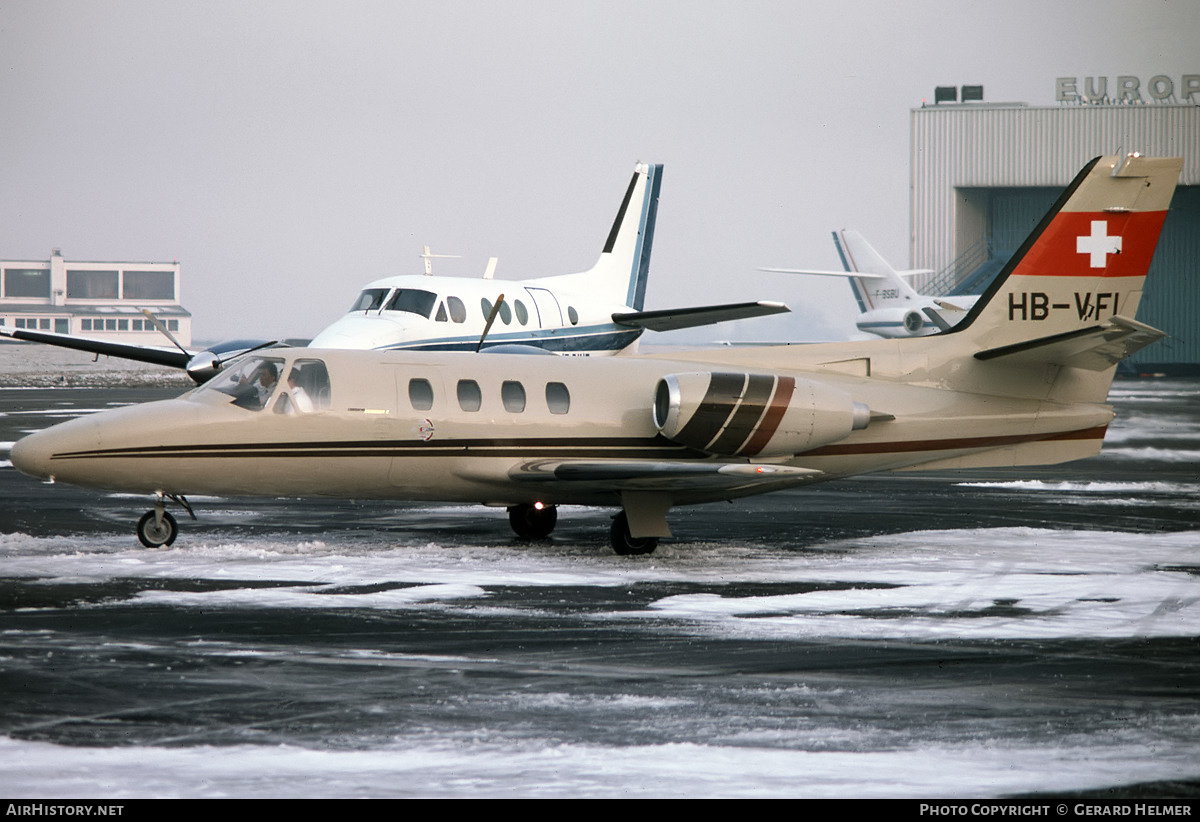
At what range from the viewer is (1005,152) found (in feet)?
224

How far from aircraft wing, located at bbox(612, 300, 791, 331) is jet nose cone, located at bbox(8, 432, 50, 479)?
43.6ft

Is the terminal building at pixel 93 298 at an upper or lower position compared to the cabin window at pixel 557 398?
upper

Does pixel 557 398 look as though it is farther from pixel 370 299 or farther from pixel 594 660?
pixel 370 299

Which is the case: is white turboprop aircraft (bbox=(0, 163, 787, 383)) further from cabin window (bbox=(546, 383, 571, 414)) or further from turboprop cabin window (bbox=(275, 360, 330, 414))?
turboprop cabin window (bbox=(275, 360, 330, 414))

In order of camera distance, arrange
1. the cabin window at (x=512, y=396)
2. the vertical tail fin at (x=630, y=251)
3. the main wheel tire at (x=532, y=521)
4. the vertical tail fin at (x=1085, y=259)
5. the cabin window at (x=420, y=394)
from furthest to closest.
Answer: the vertical tail fin at (x=630, y=251) → the vertical tail fin at (x=1085, y=259) → the main wheel tire at (x=532, y=521) → the cabin window at (x=512, y=396) → the cabin window at (x=420, y=394)

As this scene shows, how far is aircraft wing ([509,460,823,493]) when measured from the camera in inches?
568

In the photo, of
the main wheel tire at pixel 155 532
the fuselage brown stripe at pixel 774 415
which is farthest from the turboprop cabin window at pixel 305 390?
the fuselage brown stripe at pixel 774 415

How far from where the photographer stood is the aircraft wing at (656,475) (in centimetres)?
1443

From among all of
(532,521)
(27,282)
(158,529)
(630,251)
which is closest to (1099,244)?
(532,521)

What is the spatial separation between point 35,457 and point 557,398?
5.64m

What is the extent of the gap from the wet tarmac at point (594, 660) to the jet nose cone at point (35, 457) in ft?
3.16

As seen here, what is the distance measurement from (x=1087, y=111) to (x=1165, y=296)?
16.6 meters

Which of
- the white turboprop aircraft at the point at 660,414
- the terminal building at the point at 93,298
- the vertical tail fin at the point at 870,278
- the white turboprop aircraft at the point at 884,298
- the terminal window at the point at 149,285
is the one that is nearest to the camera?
the white turboprop aircraft at the point at 660,414

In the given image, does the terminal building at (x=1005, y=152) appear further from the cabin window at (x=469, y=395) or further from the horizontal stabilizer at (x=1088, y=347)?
the cabin window at (x=469, y=395)
